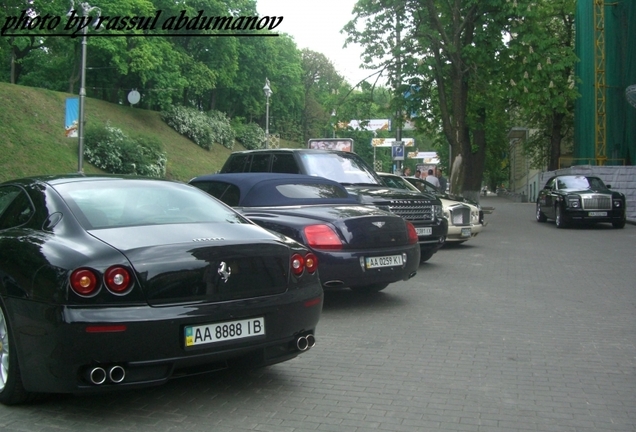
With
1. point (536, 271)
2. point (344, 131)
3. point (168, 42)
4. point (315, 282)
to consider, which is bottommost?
point (536, 271)

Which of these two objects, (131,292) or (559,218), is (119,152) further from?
(131,292)

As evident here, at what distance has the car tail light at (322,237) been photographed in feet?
26.4

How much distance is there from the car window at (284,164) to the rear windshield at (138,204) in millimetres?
6230

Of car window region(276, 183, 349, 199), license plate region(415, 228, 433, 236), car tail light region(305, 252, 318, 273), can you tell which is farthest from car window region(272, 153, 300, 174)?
car tail light region(305, 252, 318, 273)

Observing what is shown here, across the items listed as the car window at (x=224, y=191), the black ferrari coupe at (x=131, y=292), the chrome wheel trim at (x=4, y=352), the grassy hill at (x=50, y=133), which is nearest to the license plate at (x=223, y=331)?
the black ferrari coupe at (x=131, y=292)

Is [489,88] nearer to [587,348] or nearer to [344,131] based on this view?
[344,131]

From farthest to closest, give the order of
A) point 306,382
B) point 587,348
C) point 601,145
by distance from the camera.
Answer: point 601,145 → point 587,348 → point 306,382

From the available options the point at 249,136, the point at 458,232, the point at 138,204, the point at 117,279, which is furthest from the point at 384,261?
the point at 249,136

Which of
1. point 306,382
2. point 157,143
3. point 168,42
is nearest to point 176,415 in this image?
point 306,382

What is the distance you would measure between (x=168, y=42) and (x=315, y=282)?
166ft

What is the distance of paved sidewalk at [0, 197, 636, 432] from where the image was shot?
459 cm

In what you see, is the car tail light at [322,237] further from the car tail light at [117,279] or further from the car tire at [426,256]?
the car tire at [426,256]

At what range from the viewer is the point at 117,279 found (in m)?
4.41

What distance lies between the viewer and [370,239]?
834 centimetres
